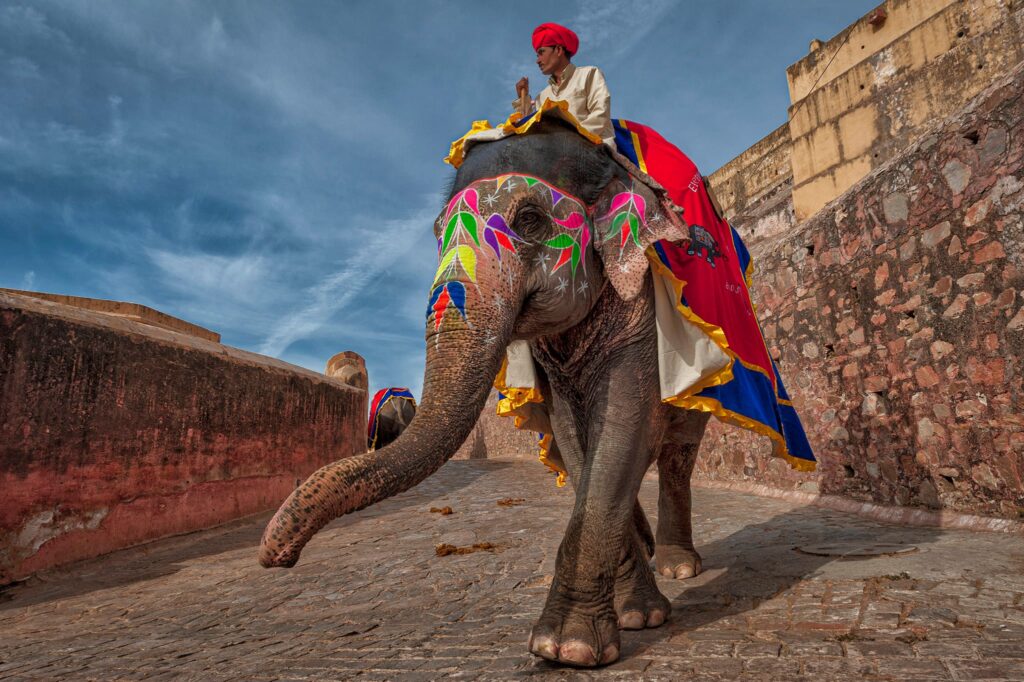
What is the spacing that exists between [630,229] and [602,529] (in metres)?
1.29

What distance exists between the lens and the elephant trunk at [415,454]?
1.77 meters

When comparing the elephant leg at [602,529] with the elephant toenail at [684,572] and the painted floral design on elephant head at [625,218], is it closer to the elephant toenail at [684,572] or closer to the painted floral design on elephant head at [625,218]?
the painted floral design on elephant head at [625,218]

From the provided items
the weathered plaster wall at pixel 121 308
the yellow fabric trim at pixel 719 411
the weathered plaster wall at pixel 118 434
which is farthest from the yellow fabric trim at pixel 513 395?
the weathered plaster wall at pixel 121 308

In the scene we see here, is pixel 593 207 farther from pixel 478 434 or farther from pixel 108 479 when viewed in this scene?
pixel 478 434

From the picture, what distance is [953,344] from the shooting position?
4625 millimetres

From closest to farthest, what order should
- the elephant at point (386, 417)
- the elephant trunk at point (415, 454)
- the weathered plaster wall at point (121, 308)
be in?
the elephant trunk at point (415, 454) < the weathered plaster wall at point (121, 308) < the elephant at point (386, 417)

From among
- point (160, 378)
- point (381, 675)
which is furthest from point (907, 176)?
point (160, 378)

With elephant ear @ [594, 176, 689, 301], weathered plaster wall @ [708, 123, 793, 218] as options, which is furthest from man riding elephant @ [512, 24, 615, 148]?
weathered plaster wall @ [708, 123, 793, 218]

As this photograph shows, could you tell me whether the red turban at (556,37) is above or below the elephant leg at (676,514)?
above

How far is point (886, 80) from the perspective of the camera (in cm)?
1491

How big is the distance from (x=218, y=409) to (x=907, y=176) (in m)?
7.05

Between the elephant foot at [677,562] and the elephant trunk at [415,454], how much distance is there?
1958 mm

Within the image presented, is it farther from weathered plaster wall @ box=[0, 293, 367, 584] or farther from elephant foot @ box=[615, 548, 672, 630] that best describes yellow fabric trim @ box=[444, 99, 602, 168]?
weathered plaster wall @ box=[0, 293, 367, 584]

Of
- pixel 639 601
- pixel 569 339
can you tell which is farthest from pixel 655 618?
pixel 569 339
